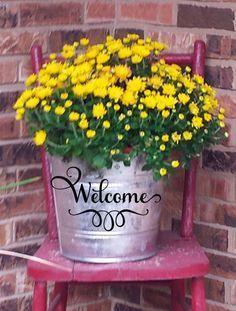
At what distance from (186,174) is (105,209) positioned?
337 mm

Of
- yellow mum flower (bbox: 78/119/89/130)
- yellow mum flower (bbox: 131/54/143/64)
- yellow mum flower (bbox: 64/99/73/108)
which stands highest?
yellow mum flower (bbox: 131/54/143/64)

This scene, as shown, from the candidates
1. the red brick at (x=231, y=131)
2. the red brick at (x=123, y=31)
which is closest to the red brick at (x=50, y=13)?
the red brick at (x=123, y=31)

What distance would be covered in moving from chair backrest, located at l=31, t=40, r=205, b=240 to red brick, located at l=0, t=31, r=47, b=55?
53 millimetres

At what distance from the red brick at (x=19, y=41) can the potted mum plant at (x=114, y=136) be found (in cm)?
23

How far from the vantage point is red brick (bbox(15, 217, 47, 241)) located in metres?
2.12

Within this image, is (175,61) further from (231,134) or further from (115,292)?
(115,292)

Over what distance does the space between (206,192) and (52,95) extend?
0.57 metres

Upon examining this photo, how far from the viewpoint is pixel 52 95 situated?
172cm

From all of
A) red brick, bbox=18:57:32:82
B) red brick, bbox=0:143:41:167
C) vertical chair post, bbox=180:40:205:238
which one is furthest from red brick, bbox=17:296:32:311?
red brick, bbox=18:57:32:82

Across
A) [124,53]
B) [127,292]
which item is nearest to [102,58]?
[124,53]

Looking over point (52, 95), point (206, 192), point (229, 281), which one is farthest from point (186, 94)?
point (229, 281)

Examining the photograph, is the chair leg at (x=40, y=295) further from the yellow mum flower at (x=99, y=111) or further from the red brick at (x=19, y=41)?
the red brick at (x=19, y=41)

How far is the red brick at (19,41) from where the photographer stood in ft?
6.60

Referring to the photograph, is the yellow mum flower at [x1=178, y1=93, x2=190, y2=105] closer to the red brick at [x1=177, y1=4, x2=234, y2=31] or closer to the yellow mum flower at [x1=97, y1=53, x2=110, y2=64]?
the yellow mum flower at [x1=97, y1=53, x2=110, y2=64]
